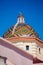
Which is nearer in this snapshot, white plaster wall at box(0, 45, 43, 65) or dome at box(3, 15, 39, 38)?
white plaster wall at box(0, 45, 43, 65)

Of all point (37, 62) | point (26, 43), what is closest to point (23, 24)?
point (26, 43)

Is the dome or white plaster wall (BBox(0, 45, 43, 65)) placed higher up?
the dome

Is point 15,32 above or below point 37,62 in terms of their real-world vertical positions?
above

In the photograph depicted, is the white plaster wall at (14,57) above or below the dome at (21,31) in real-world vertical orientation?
below

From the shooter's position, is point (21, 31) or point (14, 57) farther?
point (21, 31)

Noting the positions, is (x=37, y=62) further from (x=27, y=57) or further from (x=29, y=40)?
(x=29, y=40)

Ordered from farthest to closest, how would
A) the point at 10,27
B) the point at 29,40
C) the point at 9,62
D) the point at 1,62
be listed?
the point at 10,27 → the point at 29,40 → the point at 9,62 → the point at 1,62

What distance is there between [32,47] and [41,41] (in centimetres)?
119

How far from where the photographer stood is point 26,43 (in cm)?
2111

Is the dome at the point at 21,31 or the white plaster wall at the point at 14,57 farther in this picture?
the dome at the point at 21,31

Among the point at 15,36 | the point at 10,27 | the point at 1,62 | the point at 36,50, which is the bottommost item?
the point at 1,62

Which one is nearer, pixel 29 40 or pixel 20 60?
pixel 20 60

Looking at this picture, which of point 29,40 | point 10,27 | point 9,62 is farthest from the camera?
point 10,27

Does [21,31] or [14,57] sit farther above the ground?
[21,31]
